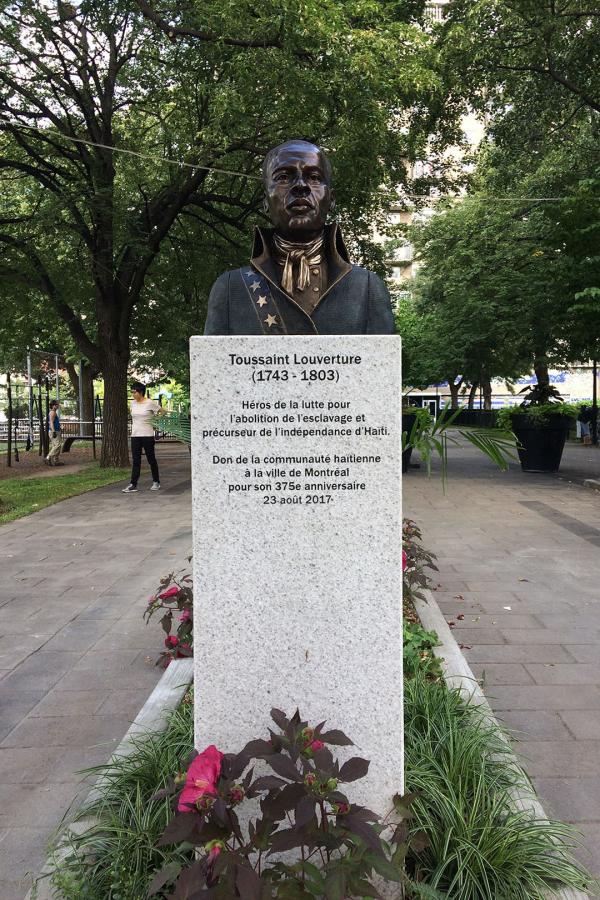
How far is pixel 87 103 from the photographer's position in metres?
14.5

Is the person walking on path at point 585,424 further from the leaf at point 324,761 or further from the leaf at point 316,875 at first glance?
the leaf at point 316,875

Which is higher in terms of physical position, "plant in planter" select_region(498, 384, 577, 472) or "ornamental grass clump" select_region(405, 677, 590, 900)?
"plant in planter" select_region(498, 384, 577, 472)

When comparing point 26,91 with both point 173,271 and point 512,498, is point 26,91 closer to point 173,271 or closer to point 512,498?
point 173,271

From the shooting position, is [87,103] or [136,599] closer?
[136,599]

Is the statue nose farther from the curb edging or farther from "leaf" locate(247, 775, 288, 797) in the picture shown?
the curb edging

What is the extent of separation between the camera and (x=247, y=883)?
66.5 inches

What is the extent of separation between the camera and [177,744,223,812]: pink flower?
190cm

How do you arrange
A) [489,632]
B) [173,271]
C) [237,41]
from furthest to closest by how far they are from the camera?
[173,271]
[237,41]
[489,632]

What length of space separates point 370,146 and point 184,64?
14.1ft

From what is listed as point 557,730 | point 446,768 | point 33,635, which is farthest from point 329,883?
point 33,635

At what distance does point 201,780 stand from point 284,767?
0.24 m

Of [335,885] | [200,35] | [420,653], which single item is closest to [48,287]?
[200,35]

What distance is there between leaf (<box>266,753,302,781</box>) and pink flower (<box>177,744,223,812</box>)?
178 mm

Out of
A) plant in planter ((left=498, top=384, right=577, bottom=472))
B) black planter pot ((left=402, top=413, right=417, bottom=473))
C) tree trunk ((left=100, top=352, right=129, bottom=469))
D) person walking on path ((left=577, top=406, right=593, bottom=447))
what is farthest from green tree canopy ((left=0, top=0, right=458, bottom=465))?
person walking on path ((left=577, top=406, right=593, bottom=447))
